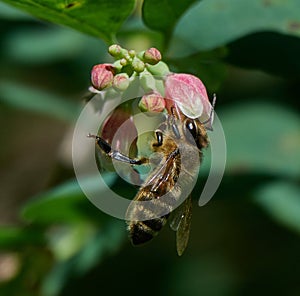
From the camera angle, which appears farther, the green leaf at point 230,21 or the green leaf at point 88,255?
the green leaf at point 88,255

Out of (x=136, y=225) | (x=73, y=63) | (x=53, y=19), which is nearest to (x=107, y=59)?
(x=73, y=63)

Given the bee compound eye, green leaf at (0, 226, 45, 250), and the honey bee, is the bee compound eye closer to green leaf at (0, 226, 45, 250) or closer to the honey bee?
the honey bee

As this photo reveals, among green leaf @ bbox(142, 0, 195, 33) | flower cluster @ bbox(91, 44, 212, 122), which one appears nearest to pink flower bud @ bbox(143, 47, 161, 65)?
flower cluster @ bbox(91, 44, 212, 122)

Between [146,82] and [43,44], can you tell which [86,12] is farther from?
[43,44]

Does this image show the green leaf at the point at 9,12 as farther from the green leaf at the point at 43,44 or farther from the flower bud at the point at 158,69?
the flower bud at the point at 158,69

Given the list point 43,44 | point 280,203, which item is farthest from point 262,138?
point 43,44

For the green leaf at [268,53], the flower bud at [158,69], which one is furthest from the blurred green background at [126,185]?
the flower bud at [158,69]

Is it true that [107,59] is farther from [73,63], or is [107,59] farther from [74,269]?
[74,269]

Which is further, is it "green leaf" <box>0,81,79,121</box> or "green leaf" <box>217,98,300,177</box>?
"green leaf" <box>0,81,79,121</box>
